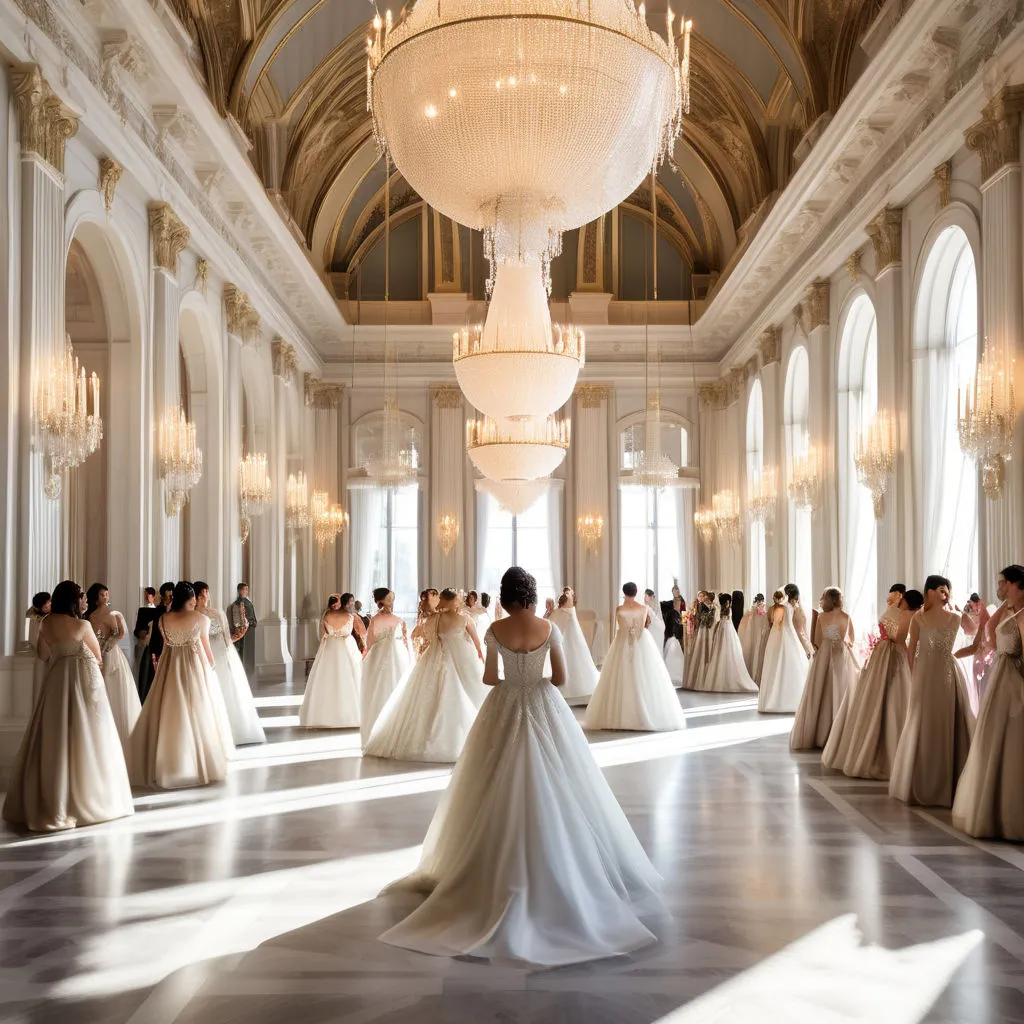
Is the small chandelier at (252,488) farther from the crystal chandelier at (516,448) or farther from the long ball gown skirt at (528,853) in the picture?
the long ball gown skirt at (528,853)

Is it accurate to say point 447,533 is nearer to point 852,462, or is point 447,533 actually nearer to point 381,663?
point 852,462

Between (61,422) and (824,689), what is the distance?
22.6ft

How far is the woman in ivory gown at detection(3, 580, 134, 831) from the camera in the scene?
7316 mm

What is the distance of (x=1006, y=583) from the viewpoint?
6969 mm

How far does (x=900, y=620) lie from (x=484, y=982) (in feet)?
18.3

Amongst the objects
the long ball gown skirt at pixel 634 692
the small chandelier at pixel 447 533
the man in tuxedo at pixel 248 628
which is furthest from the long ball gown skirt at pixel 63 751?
the small chandelier at pixel 447 533

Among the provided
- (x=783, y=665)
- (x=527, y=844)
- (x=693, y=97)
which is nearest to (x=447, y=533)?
(x=693, y=97)

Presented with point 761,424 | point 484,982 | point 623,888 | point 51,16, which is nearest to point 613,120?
point 623,888

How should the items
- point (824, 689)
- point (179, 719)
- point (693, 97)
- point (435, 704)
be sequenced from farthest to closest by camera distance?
point (693, 97) < point (824, 689) < point (435, 704) < point (179, 719)

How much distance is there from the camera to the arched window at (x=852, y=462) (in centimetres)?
1472

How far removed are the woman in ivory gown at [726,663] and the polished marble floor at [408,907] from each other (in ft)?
25.7

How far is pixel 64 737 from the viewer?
731 centimetres

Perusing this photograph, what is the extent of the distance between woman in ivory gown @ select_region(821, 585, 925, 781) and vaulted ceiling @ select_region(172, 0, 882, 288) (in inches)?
198

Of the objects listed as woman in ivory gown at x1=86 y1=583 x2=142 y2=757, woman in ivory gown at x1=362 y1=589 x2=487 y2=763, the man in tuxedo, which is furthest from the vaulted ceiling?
woman in ivory gown at x1=86 y1=583 x2=142 y2=757
